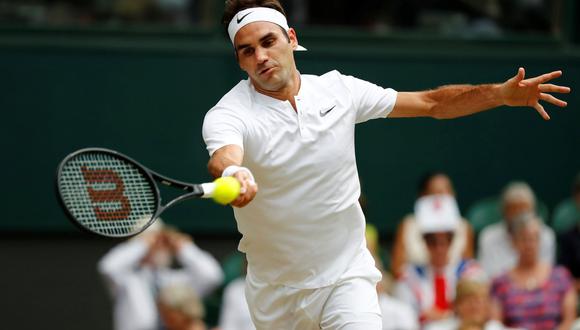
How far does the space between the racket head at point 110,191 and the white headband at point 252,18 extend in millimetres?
650

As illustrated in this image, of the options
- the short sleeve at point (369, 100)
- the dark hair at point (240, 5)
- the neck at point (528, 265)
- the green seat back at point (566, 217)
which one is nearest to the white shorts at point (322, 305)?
the short sleeve at point (369, 100)

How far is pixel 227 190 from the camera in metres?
3.89

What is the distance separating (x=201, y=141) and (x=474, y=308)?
8.33 ft

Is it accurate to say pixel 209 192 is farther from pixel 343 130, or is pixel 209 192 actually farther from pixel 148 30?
pixel 148 30

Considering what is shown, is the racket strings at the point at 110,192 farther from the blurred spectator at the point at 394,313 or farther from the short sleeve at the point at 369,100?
the blurred spectator at the point at 394,313

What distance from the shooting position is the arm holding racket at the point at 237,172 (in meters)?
3.91

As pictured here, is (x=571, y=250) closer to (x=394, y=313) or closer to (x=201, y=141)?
(x=394, y=313)

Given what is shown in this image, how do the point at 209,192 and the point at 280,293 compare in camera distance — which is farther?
the point at 280,293

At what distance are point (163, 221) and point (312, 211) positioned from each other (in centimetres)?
411

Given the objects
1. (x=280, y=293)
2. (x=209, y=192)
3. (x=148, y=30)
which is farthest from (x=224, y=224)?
(x=209, y=192)

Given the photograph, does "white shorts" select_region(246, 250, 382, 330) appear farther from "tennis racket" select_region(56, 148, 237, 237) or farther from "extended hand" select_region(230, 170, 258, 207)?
"extended hand" select_region(230, 170, 258, 207)

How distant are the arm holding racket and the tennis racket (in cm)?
17

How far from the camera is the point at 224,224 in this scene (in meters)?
8.62

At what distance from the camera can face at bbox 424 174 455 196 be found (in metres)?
7.99
